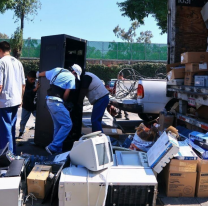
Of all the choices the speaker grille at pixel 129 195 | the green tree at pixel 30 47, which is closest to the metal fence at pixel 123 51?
the green tree at pixel 30 47

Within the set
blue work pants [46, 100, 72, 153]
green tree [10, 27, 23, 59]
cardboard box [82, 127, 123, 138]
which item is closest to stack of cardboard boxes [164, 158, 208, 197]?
blue work pants [46, 100, 72, 153]

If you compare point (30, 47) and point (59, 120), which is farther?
point (30, 47)

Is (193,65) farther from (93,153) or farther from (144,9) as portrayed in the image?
(144,9)

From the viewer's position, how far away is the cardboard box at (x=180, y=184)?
11.4ft

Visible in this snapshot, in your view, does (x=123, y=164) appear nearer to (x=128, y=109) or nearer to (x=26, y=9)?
(x=128, y=109)

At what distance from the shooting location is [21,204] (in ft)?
10.1

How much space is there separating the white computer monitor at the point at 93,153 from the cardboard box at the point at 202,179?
3.78ft

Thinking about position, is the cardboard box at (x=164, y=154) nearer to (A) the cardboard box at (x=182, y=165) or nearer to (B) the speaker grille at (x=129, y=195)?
(A) the cardboard box at (x=182, y=165)

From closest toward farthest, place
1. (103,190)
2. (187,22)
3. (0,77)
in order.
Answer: (103,190), (0,77), (187,22)

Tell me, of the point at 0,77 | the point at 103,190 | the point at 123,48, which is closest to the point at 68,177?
the point at 103,190

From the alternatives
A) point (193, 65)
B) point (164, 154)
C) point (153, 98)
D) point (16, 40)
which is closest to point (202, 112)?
point (193, 65)

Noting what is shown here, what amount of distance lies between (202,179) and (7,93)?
10.1 ft

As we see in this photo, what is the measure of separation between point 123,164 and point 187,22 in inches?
155

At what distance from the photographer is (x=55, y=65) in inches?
→ 201
